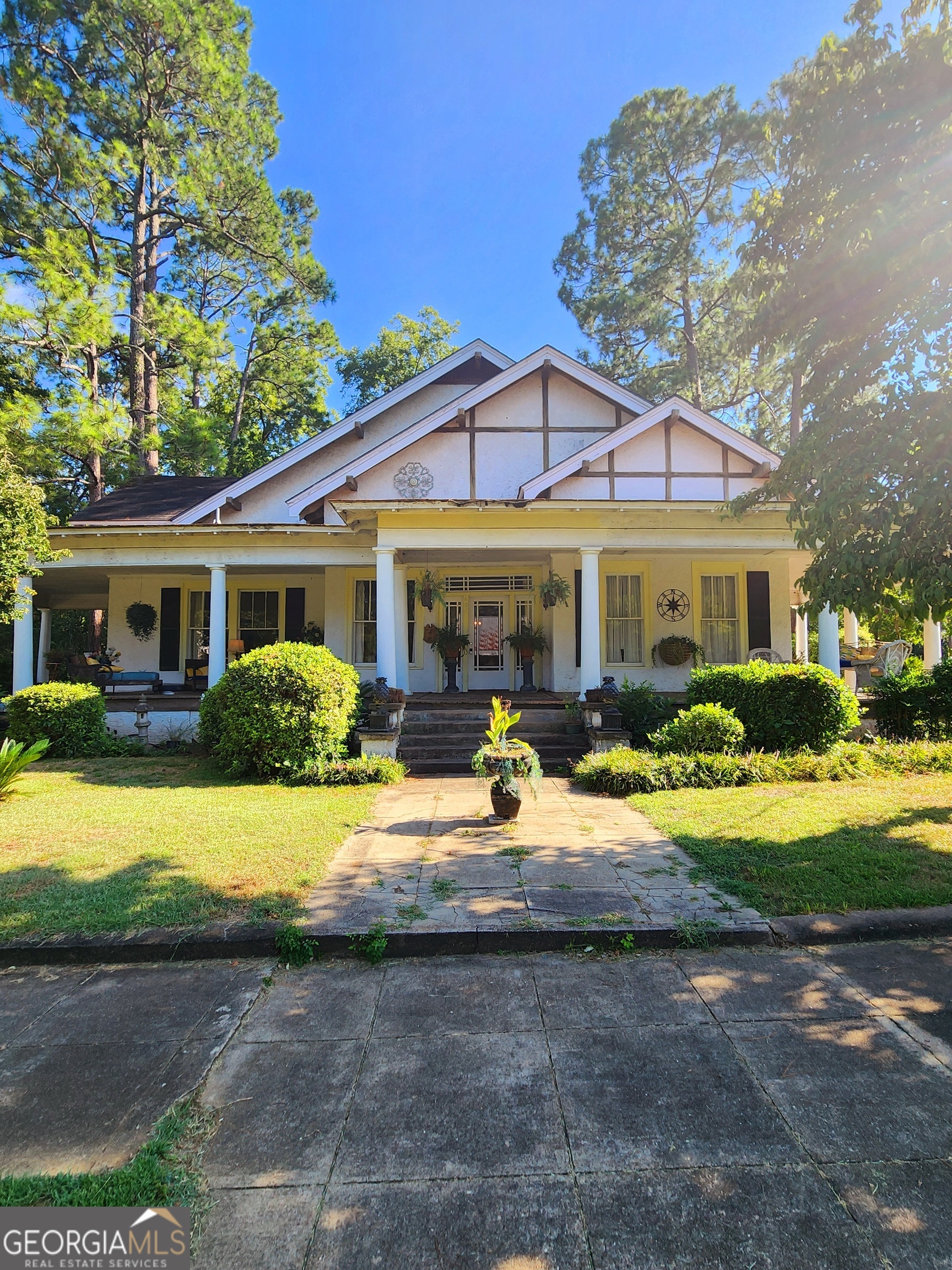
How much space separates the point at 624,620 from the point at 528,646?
2.16 metres

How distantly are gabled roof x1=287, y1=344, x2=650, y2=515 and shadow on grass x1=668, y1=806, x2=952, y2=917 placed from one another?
7.61 metres

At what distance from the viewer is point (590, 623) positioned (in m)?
11.1

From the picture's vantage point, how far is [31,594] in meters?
10.8

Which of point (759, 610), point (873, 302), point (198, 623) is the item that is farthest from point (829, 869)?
point (198, 623)

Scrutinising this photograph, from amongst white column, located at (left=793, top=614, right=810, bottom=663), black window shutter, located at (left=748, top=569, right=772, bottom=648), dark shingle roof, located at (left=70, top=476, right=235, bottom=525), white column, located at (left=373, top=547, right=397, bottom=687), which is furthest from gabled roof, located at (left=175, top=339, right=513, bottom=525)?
white column, located at (left=793, top=614, right=810, bottom=663)

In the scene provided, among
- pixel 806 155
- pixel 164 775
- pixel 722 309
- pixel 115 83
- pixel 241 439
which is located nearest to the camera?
pixel 806 155

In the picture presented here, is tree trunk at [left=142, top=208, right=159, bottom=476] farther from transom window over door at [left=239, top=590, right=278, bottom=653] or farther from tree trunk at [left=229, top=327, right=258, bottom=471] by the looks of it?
transom window over door at [left=239, top=590, right=278, bottom=653]

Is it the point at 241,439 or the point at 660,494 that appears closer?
the point at 660,494

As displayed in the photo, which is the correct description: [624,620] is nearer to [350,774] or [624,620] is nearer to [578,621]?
[578,621]

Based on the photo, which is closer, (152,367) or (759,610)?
(759,610)

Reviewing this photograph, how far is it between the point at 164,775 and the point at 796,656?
12981 mm

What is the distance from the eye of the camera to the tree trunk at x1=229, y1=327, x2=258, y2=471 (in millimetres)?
26234

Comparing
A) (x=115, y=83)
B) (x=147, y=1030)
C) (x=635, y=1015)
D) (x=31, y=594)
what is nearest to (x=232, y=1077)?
(x=147, y=1030)

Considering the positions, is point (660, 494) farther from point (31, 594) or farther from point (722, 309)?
point (722, 309)
